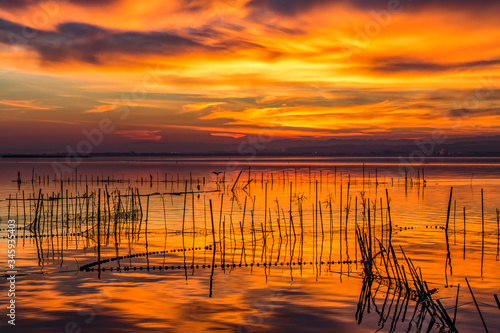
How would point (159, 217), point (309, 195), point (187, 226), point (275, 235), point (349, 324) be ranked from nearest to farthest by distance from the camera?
1. point (349, 324)
2. point (275, 235)
3. point (187, 226)
4. point (159, 217)
5. point (309, 195)

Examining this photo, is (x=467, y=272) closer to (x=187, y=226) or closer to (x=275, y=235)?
(x=275, y=235)

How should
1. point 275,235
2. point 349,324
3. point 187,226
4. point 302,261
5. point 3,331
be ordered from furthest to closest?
point 187,226 → point 275,235 → point 302,261 → point 349,324 → point 3,331

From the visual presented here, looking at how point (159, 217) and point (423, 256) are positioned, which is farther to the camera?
point (159, 217)

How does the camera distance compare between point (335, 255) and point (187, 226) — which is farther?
point (187, 226)

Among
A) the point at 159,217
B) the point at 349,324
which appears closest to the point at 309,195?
the point at 159,217

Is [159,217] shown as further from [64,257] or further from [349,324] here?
[349,324]

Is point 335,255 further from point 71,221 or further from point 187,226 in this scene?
point 71,221

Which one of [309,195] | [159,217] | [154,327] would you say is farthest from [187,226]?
[309,195]

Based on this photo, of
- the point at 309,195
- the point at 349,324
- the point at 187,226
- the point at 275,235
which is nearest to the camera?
the point at 349,324

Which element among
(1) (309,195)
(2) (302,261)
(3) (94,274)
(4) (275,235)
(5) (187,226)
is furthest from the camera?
(1) (309,195)

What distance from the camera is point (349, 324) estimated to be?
370 inches

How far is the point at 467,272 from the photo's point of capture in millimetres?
13656

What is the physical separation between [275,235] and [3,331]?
11977 mm

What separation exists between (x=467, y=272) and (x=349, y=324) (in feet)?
18.7
